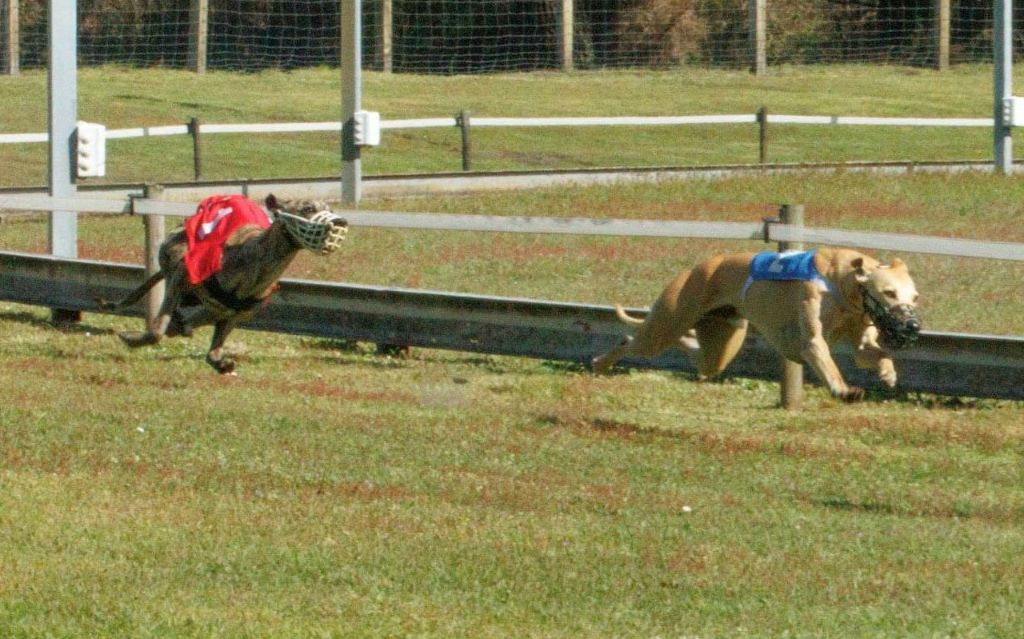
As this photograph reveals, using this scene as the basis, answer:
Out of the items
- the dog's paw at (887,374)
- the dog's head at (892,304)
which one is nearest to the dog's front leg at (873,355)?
the dog's paw at (887,374)

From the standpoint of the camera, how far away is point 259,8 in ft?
122

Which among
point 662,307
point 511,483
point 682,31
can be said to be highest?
point 682,31

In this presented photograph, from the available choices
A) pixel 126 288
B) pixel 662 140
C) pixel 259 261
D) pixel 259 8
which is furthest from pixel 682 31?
pixel 259 261

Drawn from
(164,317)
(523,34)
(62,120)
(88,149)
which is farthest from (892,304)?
(523,34)

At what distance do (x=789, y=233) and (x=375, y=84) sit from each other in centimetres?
2850

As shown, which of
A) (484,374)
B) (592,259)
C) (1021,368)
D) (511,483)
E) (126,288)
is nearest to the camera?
(511,483)

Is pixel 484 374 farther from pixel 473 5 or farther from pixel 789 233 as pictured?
pixel 473 5

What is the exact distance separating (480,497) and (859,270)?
7.21 ft

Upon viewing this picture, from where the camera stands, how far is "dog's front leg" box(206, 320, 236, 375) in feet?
37.4

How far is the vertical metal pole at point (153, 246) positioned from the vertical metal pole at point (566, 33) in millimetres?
23071

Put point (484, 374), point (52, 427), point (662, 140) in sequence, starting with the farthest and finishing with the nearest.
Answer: point (662, 140), point (484, 374), point (52, 427)

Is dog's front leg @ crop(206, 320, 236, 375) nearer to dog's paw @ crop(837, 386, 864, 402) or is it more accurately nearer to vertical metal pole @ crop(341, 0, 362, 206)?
dog's paw @ crop(837, 386, 864, 402)

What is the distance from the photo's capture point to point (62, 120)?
15016 millimetres

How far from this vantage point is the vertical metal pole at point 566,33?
35781 millimetres
